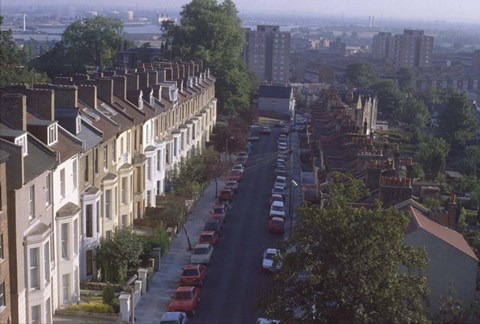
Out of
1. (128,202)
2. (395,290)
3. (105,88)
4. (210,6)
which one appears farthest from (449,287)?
(210,6)

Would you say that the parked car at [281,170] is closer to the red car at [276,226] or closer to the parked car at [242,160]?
the parked car at [242,160]

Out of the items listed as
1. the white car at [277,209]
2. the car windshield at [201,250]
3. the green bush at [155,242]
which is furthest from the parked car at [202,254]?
the white car at [277,209]

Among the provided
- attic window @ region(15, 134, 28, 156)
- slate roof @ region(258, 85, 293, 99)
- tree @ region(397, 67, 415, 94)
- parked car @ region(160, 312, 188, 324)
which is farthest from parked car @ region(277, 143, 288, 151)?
tree @ region(397, 67, 415, 94)

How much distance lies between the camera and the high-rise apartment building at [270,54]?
163 metres

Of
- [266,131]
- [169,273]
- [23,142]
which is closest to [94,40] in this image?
[266,131]

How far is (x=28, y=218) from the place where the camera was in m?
25.3

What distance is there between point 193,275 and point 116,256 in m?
3.65

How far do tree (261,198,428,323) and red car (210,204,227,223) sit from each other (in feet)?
68.3

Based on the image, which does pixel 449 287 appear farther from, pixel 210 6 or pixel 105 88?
pixel 210 6

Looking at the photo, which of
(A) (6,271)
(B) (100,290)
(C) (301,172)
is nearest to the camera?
(A) (6,271)

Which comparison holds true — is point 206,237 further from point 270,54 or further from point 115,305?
point 270,54

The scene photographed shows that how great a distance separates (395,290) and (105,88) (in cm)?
2392

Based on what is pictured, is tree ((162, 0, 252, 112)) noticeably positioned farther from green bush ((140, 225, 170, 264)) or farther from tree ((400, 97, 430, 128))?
green bush ((140, 225, 170, 264))

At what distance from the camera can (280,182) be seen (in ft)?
180
